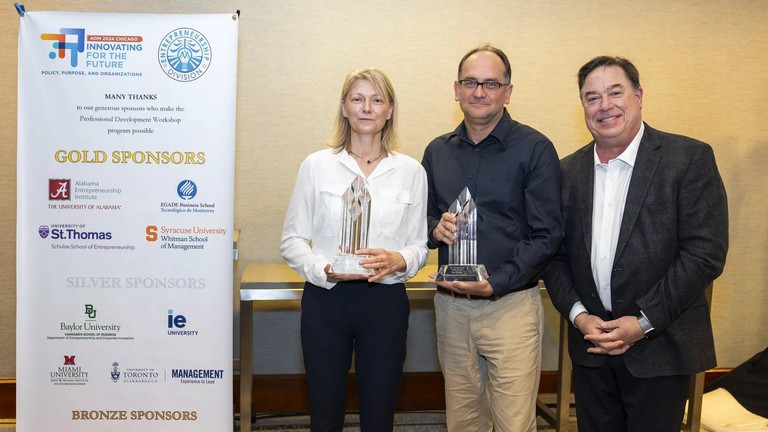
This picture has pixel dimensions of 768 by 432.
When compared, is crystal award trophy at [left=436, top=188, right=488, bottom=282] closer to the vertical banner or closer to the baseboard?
the vertical banner

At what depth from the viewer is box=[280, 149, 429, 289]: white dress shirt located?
255 centimetres

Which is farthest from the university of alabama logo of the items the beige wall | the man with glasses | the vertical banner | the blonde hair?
the man with glasses

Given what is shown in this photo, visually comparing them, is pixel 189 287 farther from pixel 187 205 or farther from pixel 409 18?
pixel 409 18

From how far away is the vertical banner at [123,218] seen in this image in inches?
119

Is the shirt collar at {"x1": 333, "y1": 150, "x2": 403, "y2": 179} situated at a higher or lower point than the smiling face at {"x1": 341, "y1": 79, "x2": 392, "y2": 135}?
lower

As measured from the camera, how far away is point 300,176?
262 centimetres

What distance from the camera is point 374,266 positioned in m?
2.38

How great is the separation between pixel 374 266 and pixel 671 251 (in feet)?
3.22

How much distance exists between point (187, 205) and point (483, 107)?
138 centimetres

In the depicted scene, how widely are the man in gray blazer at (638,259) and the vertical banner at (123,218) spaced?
1.59 meters

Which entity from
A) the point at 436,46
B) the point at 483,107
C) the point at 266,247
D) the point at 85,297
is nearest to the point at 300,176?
the point at 483,107

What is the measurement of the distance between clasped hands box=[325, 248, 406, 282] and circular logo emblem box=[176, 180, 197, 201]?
94cm

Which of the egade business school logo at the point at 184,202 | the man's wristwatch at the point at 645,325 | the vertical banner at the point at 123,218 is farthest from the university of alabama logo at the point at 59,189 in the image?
the man's wristwatch at the point at 645,325

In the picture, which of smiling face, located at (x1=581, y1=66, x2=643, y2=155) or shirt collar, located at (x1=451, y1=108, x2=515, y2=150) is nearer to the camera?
smiling face, located at (x1=581, y1=66, x2=643, y2=155)
